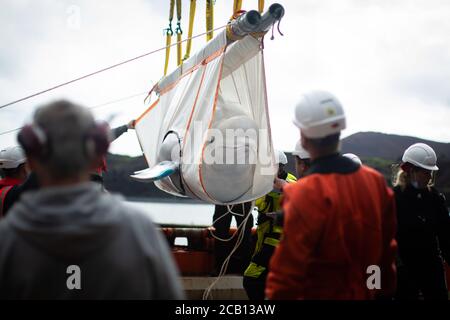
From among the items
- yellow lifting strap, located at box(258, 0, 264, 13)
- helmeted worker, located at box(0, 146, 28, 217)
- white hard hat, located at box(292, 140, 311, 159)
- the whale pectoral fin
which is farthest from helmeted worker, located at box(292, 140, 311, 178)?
helmeted worker, located at box(0, 146, 28, 217)

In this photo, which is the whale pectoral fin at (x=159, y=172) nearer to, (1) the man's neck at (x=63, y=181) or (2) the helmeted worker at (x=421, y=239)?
(2) the helmeted worker at (x=421, y=239)

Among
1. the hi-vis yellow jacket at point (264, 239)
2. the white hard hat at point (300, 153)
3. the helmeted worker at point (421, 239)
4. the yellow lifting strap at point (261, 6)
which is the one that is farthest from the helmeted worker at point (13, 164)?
the helmeted worker at point (421, 239)

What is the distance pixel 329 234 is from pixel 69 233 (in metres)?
1.27

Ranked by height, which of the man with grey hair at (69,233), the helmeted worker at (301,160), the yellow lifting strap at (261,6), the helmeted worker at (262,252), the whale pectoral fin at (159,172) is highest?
the yellow lifting strap at (261,6)

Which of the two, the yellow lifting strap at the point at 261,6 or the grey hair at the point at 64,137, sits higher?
the yellow lifting strap at the point at 261,6

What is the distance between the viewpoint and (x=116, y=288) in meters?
1.81

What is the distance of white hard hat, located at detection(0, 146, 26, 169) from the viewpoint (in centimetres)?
498

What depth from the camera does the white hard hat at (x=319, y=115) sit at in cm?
266

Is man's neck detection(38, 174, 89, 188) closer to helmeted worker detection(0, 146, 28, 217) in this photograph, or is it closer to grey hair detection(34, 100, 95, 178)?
grey hair detection(34, 100, 95, 178)

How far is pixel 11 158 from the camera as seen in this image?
16.4 feet
